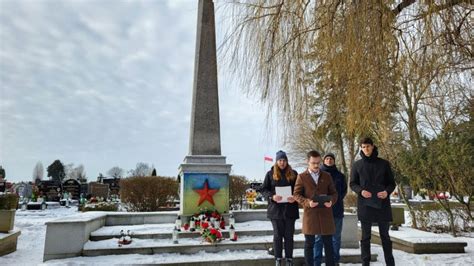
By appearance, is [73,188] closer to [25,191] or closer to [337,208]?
[25,191]

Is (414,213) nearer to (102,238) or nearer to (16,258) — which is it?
(102,238)

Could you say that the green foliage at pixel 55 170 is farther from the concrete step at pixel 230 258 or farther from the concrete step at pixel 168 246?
the concrete step at pixel 230 258

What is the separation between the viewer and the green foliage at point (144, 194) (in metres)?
15.0

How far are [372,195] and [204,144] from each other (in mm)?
4850

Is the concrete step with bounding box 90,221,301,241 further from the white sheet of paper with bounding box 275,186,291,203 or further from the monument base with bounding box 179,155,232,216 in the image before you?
the white sheet of paper with bounding box 275,186,291,203

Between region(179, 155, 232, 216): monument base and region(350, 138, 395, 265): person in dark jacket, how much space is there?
4092mm

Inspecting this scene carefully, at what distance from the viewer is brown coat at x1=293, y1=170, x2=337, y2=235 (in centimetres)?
425

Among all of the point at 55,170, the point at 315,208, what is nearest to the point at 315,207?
the point at 315,208

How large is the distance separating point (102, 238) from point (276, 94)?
471cm

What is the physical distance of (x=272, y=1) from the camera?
4160 millimetres

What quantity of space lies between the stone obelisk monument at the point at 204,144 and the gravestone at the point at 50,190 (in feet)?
75.9

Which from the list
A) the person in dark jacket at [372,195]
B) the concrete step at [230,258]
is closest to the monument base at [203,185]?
the concrete step at [230,258]

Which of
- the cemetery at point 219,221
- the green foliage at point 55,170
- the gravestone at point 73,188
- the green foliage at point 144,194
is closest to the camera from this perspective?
the cemetery at point 219,221

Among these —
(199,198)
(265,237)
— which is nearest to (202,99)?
(199,198)
